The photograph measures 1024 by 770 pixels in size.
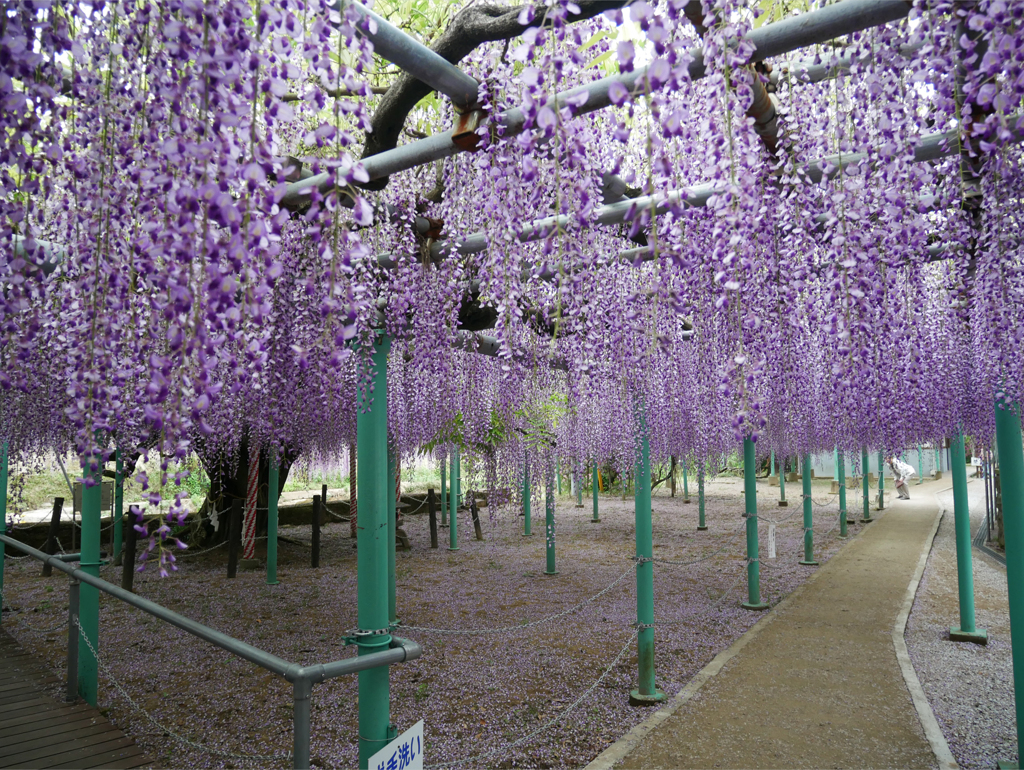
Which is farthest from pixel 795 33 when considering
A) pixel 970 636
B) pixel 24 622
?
pixel 24 622

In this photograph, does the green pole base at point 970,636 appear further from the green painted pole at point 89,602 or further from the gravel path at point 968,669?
the green painted pole at point 89,602

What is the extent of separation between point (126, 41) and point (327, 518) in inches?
506

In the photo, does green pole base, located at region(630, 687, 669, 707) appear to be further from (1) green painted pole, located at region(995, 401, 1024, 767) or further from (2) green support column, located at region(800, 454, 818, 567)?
(2) green support column, located at region(800, 454, 818, 567)

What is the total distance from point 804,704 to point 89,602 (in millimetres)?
4579

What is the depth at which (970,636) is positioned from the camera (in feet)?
17.9

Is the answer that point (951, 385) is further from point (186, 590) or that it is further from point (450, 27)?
point (186, 590)

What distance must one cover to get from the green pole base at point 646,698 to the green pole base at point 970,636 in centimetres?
311

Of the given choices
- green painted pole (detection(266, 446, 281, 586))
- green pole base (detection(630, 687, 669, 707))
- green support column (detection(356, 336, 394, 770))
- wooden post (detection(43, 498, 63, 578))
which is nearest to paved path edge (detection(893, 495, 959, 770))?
green pole base (detection(630, 687, 669, 707))

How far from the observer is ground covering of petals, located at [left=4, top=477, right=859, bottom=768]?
3.69 m

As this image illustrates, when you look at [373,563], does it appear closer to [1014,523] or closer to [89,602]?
[89,602]

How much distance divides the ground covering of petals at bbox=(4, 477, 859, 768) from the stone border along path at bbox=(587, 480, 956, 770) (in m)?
0.26

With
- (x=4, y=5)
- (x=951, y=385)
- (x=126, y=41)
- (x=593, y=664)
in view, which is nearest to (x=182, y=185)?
(x=4, y=5)

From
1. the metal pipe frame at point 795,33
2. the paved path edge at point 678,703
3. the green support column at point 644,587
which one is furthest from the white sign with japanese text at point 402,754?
the green support column at point 644,587

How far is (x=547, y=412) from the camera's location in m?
8.99
